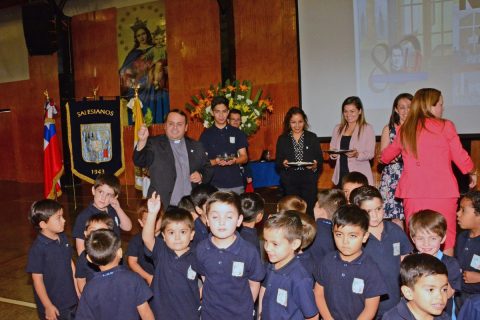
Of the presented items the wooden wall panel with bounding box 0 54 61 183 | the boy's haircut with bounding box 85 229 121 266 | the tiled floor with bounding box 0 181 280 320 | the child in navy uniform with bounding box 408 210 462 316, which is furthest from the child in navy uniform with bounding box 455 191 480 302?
the wooden wall panel with bounding box 0 54 61 183

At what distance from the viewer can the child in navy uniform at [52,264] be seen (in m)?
2.74

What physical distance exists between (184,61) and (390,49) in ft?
14.3

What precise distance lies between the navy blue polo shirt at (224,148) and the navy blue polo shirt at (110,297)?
2383 millimetres

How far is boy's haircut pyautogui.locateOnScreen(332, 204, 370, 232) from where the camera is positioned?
7.38 ft

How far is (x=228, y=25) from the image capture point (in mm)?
8742

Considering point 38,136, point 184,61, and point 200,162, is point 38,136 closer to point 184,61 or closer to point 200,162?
point 184,61

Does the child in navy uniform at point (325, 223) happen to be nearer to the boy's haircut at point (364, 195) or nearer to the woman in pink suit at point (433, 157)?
the boy's haircut at point (364, 195)

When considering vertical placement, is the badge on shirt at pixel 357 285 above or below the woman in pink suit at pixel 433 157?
below

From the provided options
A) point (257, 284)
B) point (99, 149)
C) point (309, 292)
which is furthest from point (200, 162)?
point (99, 149)

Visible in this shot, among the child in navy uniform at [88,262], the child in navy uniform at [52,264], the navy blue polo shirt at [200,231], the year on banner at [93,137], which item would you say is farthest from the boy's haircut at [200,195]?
the year on banner at [93,137]

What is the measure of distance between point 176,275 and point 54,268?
0.87 meters

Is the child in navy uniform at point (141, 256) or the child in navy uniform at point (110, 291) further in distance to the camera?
the child in navy uniform at point (141, 256)

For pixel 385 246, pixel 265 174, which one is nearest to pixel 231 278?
pixel 385 246

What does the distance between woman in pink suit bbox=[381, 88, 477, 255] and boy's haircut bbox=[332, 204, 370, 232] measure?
101 centimetres
